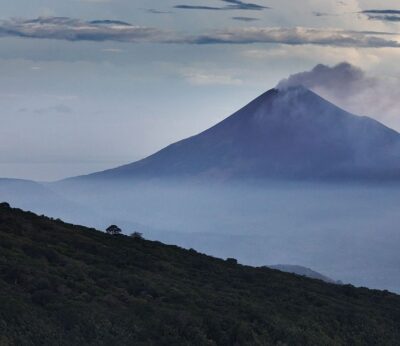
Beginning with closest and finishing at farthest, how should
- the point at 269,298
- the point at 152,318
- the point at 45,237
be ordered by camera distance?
the point at 152,318 < the point at 269,298 < the point at 45,237

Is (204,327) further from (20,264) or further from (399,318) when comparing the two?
(399,318)

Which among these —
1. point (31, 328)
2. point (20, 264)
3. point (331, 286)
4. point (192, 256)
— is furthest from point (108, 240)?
point (31, 328)

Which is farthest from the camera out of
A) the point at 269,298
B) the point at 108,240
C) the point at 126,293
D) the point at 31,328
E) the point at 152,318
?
the point at 108,240

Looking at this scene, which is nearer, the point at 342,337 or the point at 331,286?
the point at 342,337

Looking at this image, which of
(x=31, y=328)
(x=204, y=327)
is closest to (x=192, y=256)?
(x=204, y=327)

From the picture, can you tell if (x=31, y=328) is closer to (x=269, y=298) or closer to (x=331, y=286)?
(x=269, y=298)

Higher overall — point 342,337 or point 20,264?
point 20,264
